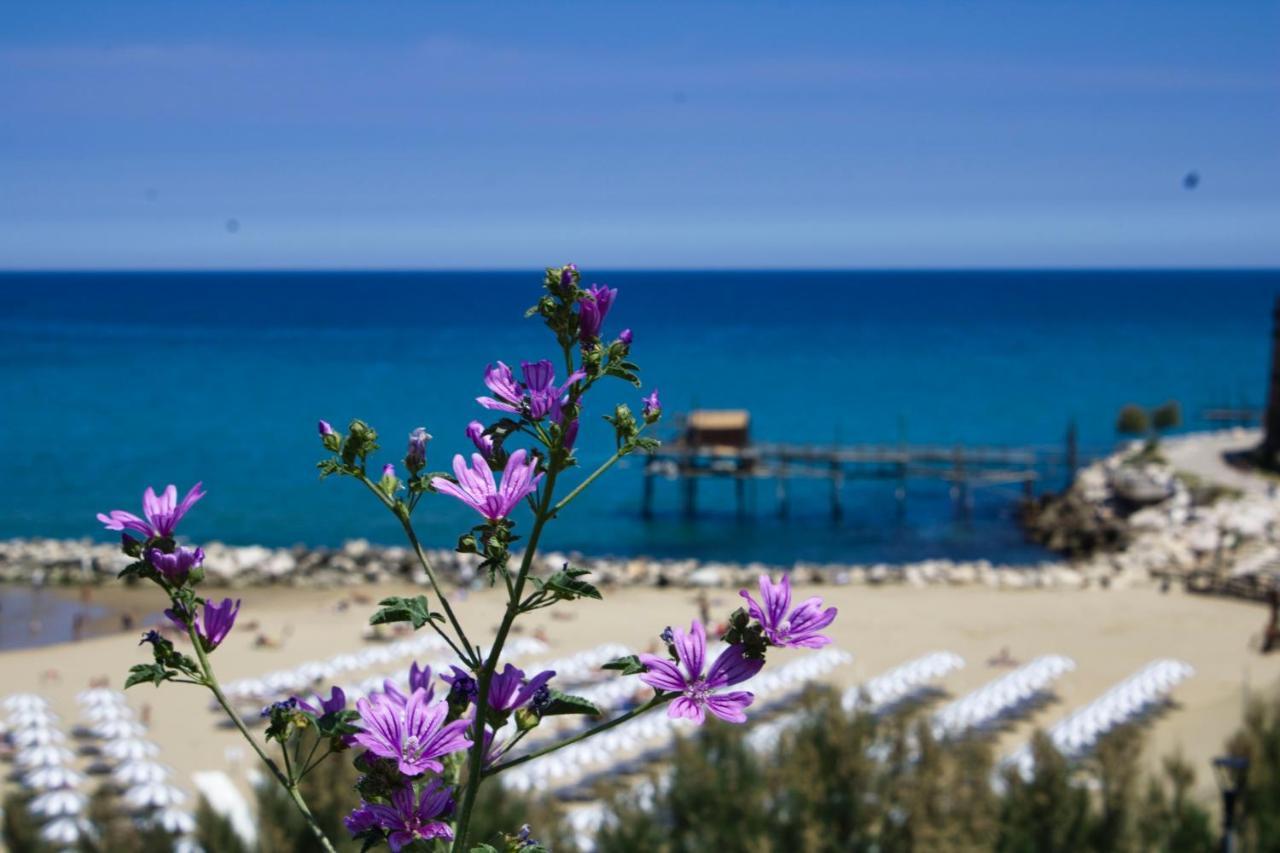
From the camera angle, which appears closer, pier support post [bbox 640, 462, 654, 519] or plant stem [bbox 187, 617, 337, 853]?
plant stem [bbox 187, 617, 337, 853]

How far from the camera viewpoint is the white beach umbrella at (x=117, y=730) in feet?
55.8

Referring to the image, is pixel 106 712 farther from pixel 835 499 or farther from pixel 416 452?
pixel 835 499

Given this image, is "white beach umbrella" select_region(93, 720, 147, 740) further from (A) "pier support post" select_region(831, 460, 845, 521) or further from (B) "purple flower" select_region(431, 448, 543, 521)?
(A) "pier support post" select_region(831, 460, 845, 521)

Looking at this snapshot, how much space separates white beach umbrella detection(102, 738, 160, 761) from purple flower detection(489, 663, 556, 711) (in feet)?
53.8

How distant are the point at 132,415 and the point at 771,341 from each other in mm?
70553

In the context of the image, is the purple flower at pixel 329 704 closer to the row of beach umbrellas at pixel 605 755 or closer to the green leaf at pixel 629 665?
the green leaf at pixel 629 665

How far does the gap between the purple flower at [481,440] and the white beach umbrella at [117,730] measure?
1736 centimetres

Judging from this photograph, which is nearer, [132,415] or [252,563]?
[252,563]

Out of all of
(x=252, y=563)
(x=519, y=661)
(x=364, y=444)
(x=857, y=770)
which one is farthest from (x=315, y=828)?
(x=252, y=563)

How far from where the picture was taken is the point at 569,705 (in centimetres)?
133

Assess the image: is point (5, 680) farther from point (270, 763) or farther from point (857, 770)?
point (270, 763)

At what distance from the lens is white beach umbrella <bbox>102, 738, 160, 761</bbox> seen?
16.1m

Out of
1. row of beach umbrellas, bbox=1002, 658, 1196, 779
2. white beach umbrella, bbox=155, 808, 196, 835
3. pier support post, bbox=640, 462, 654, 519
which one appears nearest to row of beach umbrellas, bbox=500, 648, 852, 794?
white beach umbrella, bbox=155, 808, 196, 835

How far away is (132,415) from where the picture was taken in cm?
6888
